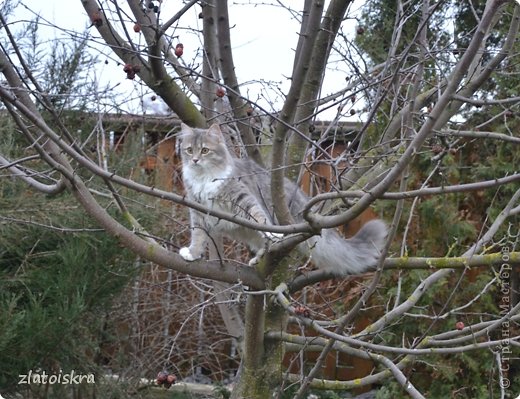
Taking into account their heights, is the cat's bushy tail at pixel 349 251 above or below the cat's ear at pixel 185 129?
below

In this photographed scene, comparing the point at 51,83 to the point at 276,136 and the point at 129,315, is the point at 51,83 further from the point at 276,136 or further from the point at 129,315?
the point at 276,136

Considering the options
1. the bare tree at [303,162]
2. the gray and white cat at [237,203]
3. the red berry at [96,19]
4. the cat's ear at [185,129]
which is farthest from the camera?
the gray and white cat at [237,203]

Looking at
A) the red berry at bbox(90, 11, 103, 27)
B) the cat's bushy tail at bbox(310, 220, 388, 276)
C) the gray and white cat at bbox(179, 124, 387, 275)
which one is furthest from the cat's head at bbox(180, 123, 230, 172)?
the red berry at bbox(90, 11, 103, 27)

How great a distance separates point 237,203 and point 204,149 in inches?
11.7

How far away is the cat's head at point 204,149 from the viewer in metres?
3.12

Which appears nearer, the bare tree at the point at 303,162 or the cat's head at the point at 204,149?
the bare tree at the point at 303,162

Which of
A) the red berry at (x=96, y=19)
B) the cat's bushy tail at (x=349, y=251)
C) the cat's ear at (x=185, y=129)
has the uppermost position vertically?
the red berry at (x=96, y=19)

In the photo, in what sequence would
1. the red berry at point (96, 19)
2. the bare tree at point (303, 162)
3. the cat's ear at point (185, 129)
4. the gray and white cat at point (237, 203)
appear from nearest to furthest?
1. the bare tree at point (303, 162)
2. the red berry at point (96, 19)
3. the cat's ear at point (185, 129)
4. the gray and white cat at point (237, 203)

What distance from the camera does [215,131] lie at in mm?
3143

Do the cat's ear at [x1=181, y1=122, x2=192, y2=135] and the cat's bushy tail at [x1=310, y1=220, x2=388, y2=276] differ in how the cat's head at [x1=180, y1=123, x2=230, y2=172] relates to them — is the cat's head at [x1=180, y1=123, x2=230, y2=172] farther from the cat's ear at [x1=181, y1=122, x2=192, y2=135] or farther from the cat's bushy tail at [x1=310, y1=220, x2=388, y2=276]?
the cat's bushy tail at [x1=310, y1=220, x2=388, y2=276]

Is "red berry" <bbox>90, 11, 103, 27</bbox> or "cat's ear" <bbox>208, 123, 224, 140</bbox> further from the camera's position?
"cat's ear" <bbox>208, 123, 224, 140</bbox>

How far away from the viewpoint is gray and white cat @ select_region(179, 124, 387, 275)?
120 inches

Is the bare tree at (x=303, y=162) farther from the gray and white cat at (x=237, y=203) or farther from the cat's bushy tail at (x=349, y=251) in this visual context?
the cat's bushy tail at (x=349, y=251)

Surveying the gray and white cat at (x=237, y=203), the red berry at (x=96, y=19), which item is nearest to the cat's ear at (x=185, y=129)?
the gray and white cat at (x=237, y=203)
